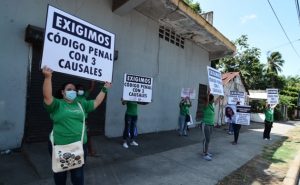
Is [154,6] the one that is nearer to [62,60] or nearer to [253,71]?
[62,60]

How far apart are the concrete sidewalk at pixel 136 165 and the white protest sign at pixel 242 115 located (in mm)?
2100

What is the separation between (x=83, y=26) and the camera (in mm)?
4594

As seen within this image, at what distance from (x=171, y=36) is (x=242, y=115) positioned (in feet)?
14.1

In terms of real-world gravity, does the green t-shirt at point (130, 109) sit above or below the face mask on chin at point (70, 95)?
below

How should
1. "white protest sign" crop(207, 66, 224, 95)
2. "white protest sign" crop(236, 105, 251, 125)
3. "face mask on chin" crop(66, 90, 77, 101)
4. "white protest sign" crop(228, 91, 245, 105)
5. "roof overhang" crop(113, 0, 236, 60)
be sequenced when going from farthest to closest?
1. "white protest sign" crop(228, 91, 245, 105)
2. "white protest sign" crop(236, 105, 251, 125)
3. "roof overhang" crop(113, 0, 236, 60)
4. "white protest sign" crop(207, 66, 224, 95)
5. "face mask on chin" crop(66, 90, 77, 101)

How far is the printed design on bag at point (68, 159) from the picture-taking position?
3.88 m

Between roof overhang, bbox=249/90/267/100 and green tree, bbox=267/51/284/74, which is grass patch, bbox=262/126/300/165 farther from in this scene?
green tree, bbox=267/51/284/74

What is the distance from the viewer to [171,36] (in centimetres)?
1322

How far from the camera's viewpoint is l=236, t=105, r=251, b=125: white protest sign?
39.8 feet

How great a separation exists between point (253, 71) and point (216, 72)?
31348mm

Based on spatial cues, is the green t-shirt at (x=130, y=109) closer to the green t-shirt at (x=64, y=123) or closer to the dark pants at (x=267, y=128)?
the green t-shirt at (x=64, y=123)

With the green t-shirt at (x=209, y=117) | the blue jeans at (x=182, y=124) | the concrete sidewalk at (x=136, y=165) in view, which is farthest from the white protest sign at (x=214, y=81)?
the blue jeans at (x=182, y=124)

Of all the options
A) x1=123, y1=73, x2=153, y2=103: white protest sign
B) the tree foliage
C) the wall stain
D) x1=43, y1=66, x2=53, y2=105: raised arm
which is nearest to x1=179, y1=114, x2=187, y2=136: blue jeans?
x1=123, y1=73, x2=153, y2=103: white protest sign

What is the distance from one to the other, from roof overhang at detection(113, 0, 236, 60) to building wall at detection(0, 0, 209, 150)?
33cm
